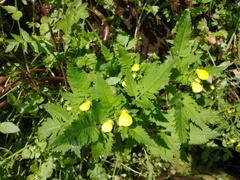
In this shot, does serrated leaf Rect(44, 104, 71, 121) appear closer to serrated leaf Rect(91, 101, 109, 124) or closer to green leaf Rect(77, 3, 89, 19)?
serrated leaf Rect(91, 101, 109, 124)

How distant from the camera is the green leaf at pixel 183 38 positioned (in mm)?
1291

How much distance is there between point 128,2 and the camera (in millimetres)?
2061

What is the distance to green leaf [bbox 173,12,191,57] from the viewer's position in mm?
1291

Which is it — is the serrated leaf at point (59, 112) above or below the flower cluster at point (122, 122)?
below

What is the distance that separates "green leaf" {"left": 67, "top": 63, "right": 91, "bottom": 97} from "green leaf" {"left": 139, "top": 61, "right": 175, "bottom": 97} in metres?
0.26

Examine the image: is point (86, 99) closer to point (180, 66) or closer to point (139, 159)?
point (180, 66)

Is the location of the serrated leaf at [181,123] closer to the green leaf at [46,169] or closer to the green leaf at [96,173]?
the green leaf at [96,173]

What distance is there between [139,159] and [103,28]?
938mm

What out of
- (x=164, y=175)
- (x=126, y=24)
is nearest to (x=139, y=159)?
(x=164, y=175)

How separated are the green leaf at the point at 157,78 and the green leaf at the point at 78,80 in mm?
Answer: 256

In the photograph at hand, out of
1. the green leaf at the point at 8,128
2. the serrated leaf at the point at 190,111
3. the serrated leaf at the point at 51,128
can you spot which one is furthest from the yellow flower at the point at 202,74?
the green leaf at the point at 8,128

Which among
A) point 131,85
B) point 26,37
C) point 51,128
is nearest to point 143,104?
point 131,85

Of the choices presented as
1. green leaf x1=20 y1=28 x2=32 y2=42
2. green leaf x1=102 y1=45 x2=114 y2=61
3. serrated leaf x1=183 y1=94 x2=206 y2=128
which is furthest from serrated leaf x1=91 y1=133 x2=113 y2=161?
green leaf x1=20 y1=28 x2=32 y2=42

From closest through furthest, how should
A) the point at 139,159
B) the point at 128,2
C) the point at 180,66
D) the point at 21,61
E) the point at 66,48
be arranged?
the point at 180,66 → the point at 66,48 → the point at 21,61 → the point at 139,159 → the point at 128,2
